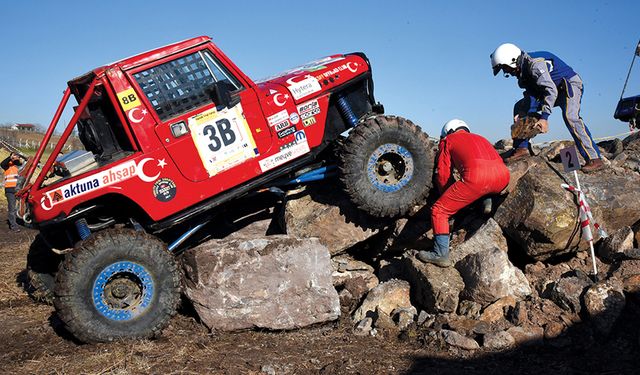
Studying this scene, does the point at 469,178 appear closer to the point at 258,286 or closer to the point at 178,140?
the point at 258,286

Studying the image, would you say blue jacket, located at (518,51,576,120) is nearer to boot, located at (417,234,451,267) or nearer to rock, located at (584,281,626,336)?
boot, located at (417,234,451,267)

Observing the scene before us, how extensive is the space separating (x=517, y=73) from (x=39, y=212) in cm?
565

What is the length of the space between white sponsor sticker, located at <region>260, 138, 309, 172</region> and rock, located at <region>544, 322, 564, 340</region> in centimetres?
305

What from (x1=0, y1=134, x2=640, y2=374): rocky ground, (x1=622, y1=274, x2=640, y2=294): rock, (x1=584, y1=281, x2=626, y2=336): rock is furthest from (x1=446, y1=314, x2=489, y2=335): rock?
(x1=622, y1=274, x2=640, y2=294): rock

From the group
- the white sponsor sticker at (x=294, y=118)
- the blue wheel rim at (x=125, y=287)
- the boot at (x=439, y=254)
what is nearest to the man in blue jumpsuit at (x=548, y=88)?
the boot at (x=439, y=254)

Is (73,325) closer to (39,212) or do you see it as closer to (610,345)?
(39,212)

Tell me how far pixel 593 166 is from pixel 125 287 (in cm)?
539

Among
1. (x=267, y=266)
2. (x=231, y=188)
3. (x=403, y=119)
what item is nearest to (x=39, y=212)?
(x=231, y=188)

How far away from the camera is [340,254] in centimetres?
688

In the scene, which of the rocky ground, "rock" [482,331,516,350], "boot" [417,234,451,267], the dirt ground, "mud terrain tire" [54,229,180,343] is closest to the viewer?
the dirt ground

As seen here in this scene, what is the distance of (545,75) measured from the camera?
6684 mm

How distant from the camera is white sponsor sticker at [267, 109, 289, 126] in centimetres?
610

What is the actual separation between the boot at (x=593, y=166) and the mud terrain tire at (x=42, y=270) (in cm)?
627

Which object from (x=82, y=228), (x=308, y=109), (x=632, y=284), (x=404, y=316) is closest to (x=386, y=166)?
(x=308, y=109)
